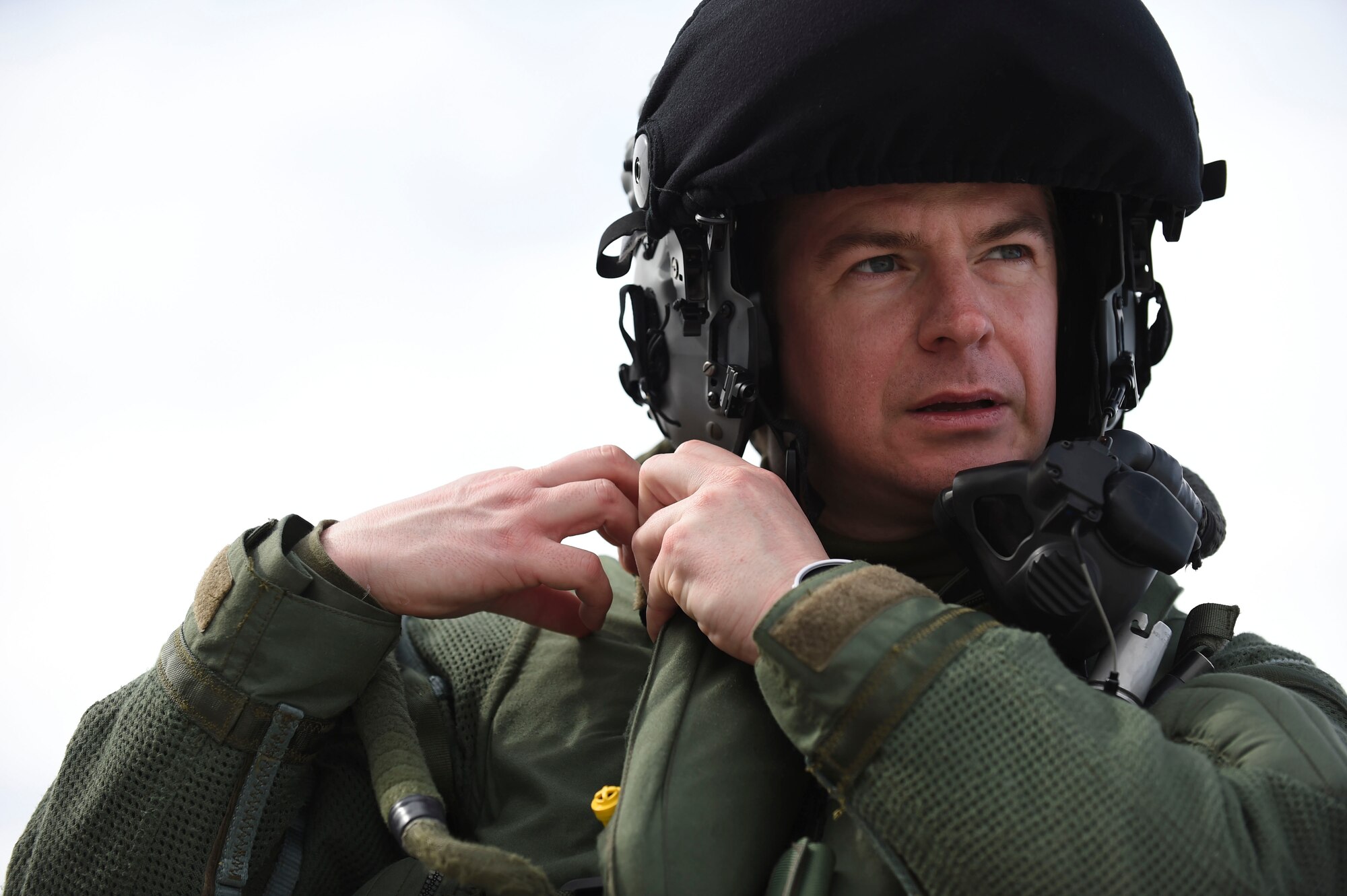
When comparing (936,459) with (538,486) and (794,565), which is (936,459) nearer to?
(794,565)

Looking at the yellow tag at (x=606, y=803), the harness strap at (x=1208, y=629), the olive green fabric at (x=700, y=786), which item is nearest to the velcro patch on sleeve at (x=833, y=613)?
the olive green fabric at (x=700, y=786)

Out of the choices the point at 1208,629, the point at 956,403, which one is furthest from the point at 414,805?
the point at 1208,629

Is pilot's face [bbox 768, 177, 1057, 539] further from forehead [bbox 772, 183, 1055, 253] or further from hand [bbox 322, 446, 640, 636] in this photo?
hand [bbox 322, 446, 640, 636]

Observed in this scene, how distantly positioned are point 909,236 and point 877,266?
84 mm

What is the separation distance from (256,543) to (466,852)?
0.64 meters

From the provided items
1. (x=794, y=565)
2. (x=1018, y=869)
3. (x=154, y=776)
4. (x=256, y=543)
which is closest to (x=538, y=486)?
(x=256, y=543)

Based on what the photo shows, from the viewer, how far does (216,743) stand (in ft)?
5.22

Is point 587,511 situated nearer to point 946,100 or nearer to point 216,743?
point 216,743

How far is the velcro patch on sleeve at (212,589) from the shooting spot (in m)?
1.62

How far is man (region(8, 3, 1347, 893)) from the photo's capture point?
1.08m

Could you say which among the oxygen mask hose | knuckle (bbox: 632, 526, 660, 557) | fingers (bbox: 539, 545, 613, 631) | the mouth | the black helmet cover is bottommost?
the oxygen mask hose

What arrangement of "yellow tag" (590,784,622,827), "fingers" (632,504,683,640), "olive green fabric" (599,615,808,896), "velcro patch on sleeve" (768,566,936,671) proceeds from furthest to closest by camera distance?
"fingers" (632,504,683,640)
"yellow tag" (590,784,622,827)
"olive green fabric" (599,615,808,896)
"velcro patch on sleeve" (768,566,936,671)

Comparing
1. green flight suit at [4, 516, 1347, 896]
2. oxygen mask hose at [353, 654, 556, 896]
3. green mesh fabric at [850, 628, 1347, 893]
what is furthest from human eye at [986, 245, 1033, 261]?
oxygen mask hose at [353, 654, 556, 896]

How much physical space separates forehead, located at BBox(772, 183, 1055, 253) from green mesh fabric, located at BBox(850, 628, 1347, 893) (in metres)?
0.77
